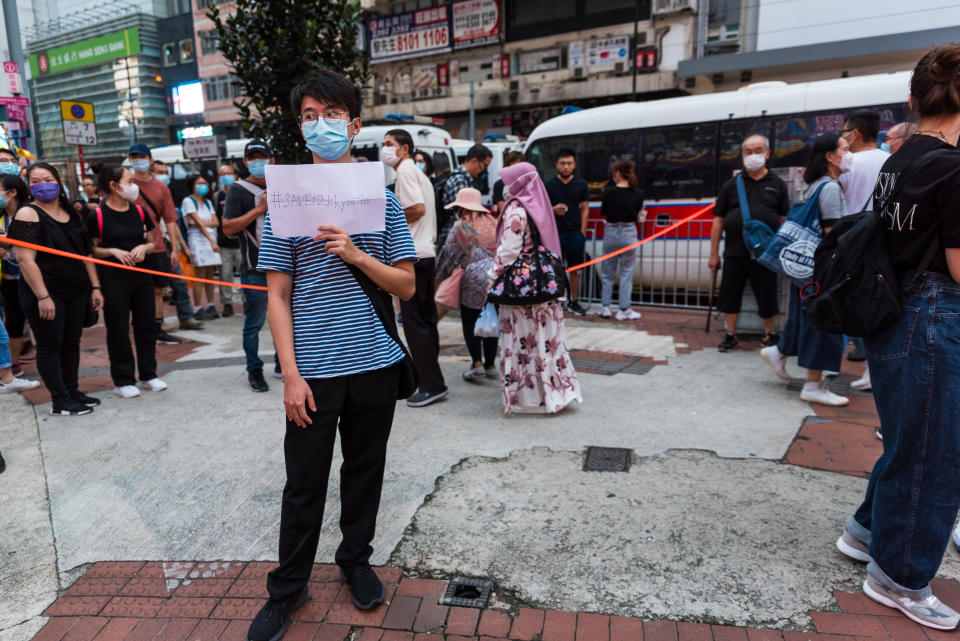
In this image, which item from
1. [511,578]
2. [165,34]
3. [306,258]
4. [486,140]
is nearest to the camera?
[306,258]

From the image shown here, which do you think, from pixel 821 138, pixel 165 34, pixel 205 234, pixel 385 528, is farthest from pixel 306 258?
pixel 165 34

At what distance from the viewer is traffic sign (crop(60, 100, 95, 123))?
1065cm

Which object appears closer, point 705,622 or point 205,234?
point 705,622

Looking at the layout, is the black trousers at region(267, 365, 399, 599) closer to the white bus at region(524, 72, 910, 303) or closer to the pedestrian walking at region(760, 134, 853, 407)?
the pedestrian walking at region(760, 134, 853, 407)

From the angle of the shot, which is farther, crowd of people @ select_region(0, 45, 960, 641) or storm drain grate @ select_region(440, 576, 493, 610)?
storm drain grate @ select_region(440, 576, 493, 610)

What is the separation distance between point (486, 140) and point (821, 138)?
13.7 metres

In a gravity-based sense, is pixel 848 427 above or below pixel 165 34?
below

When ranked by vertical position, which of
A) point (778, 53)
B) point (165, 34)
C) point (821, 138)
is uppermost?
point (165, 34)

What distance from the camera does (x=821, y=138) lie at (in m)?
4.82

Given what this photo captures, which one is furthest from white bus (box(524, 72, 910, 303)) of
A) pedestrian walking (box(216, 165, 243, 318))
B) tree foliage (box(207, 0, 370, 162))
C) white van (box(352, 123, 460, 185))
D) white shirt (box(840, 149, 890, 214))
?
pedestrian walking (box(216, 165, 243, 318))

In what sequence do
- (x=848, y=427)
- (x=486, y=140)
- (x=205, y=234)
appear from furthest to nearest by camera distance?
(x=486, y=140) < (x=205, y=234) < (x=848, y=427)

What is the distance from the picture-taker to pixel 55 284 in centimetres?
495

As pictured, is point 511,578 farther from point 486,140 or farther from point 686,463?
point 486,140

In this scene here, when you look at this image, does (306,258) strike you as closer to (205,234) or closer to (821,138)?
(821,138)
